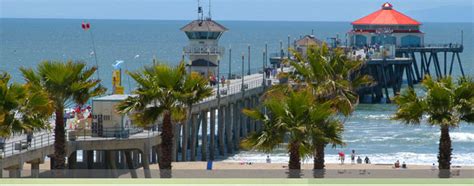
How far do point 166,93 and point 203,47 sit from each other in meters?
51.6

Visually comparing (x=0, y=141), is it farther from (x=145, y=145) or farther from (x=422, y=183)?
(x=422, y=183)

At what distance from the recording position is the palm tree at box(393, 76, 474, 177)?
24438mm

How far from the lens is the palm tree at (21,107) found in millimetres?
25125

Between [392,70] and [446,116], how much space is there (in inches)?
3169

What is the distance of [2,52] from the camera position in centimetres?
17762

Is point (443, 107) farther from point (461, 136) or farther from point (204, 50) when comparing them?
point (204, 50)

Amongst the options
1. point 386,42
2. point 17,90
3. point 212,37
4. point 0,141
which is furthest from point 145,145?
point 386,42

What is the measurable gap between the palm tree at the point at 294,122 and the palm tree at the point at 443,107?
8.30 feet

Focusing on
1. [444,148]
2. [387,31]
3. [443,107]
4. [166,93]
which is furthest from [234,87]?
[387,31]

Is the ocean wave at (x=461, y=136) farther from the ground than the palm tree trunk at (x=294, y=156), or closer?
closer

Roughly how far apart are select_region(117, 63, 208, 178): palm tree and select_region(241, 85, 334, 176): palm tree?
3.10 m

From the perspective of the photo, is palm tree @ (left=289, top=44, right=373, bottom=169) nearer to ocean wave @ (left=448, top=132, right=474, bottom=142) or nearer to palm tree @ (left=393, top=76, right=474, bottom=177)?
palm tree @ (left=393, top=76, right=474, bottom=177)

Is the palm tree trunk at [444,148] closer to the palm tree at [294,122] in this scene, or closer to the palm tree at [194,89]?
the palm tree at [294,122]

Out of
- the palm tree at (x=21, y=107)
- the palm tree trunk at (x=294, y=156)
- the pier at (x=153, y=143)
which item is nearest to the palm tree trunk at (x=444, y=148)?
the palm tree trunk at (x=294, y=156)
